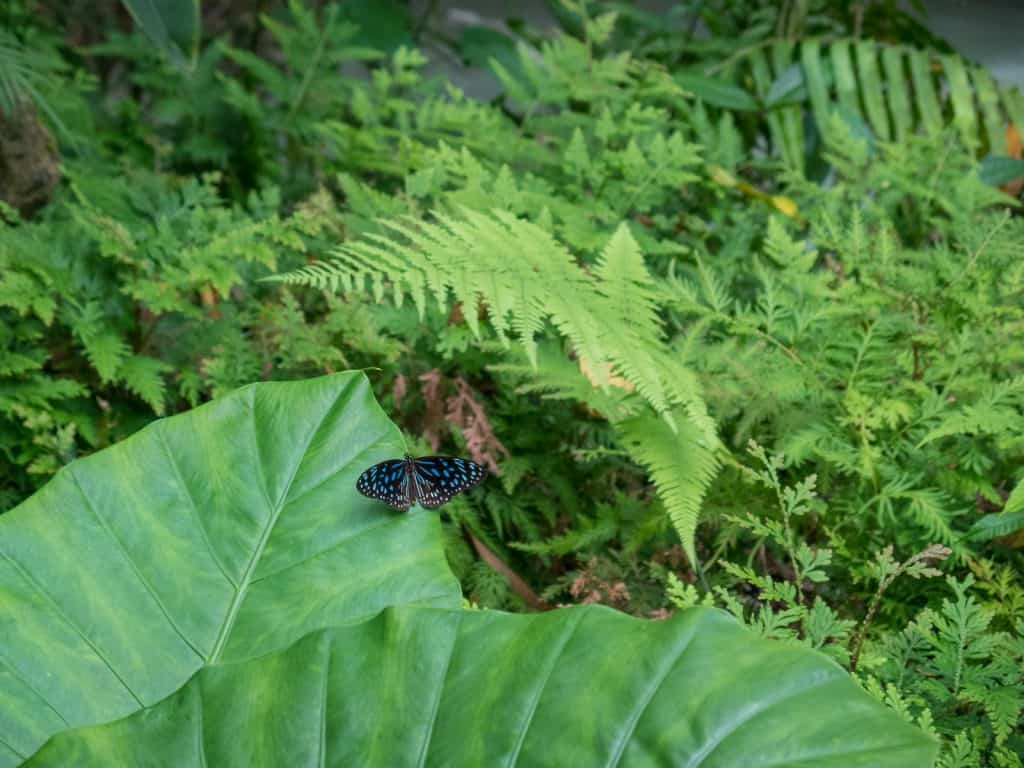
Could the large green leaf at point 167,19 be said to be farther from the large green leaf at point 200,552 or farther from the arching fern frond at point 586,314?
the large green leaf at point 200,552

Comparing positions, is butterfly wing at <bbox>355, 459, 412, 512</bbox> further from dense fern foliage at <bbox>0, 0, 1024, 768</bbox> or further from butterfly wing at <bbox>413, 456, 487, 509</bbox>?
dense fern foliage at <bbox>0, 0, 1024, 768</bbox>

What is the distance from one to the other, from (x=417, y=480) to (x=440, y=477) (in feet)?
0.15

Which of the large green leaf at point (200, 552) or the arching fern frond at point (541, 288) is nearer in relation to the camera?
the large green leaf at point (200, 552)

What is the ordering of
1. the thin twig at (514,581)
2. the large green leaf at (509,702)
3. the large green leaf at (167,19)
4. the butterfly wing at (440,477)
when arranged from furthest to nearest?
1. the large green leaf at (167,19)
2. the thin twig at (514,581)
3. the butterfly wing at (440,477)
4. the large green leaf at (509,702)

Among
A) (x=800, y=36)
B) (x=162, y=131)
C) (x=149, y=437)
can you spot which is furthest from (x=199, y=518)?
(x=800, y=36)

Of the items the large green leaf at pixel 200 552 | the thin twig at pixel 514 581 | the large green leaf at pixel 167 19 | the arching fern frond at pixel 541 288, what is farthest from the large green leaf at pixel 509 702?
the large green leaf at pixel 167 19

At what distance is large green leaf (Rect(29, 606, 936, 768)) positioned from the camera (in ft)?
2.09

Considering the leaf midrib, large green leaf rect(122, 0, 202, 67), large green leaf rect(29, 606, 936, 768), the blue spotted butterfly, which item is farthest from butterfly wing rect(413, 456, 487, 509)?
large green leaf rect(122, 0, 202, 67)

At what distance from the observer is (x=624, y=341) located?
121 centimetres

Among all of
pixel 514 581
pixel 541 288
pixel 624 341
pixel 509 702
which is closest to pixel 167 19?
pixel 541 288

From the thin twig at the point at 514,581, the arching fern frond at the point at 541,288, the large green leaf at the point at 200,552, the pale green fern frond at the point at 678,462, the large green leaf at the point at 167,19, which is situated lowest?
the thin twig at the point at 514,581

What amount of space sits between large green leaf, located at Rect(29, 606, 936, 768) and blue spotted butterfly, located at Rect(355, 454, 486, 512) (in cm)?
24

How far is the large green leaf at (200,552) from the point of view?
905 millimetres

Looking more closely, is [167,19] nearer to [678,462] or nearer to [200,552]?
[200,552]
